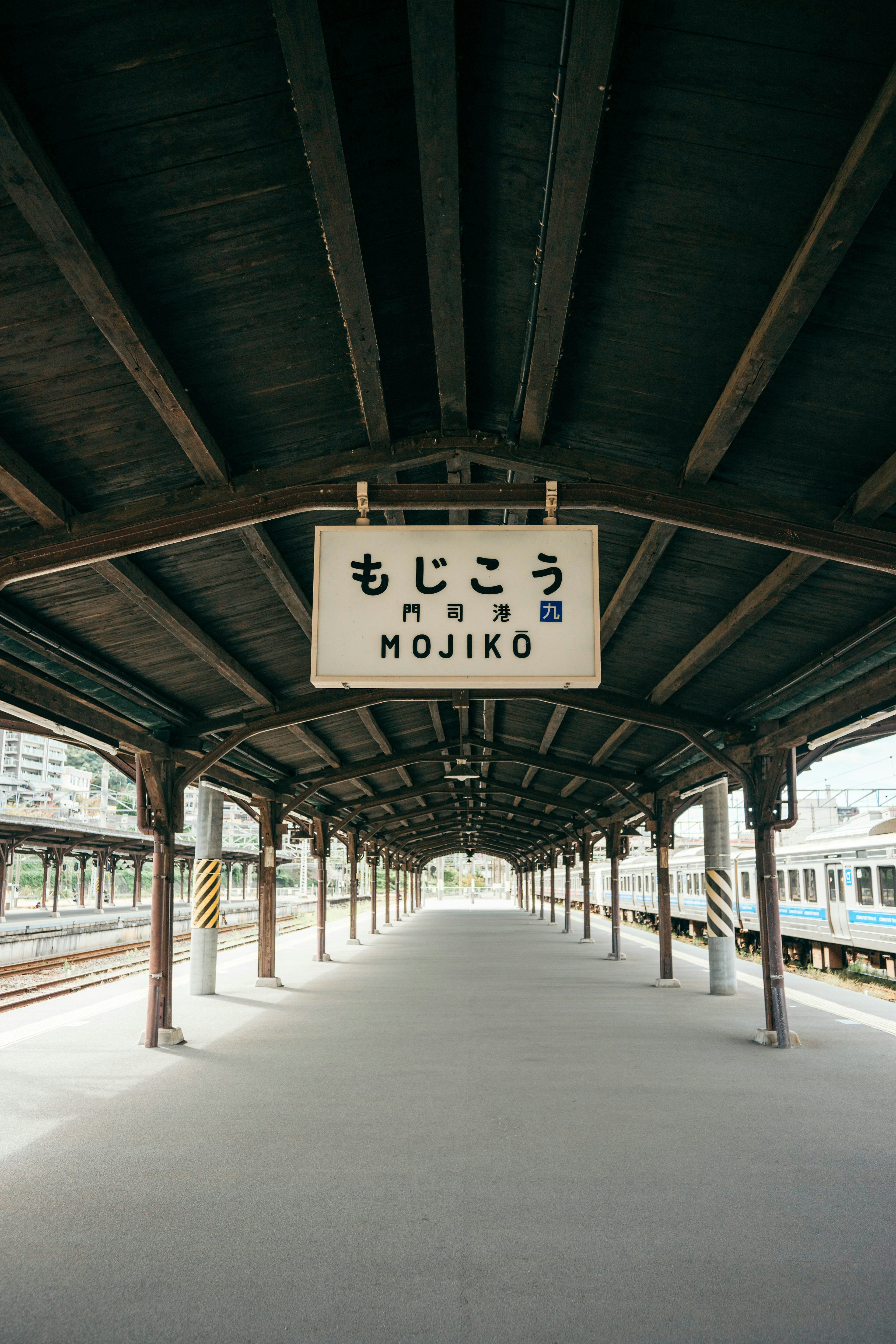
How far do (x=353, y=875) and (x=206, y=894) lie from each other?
10.0 m

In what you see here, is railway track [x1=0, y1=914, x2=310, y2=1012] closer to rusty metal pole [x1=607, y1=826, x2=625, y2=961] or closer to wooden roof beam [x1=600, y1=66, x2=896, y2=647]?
wooden roof beam [x1=600, y1=66, x2=896, y2=647]

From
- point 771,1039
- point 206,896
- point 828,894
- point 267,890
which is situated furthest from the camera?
point 828,894

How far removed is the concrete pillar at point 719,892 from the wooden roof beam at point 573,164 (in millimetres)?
9975

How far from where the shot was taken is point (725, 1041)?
9266 millimetres

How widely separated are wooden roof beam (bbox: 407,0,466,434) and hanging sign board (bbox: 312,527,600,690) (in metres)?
0.93

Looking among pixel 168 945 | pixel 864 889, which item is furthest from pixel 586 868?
pixel 168 945

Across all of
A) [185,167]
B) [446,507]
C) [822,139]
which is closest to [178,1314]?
[446,507]

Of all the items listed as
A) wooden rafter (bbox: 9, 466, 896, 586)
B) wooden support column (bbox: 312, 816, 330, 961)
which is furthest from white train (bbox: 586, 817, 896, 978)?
wooden rafter (bbox: 9, 466, 896, 586)

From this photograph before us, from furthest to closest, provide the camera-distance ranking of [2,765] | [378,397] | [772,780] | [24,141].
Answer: [2,765] → [772,780] → [378,397] → [24,141]

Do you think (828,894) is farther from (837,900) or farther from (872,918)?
(872,918)

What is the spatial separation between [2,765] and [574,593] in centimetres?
11724

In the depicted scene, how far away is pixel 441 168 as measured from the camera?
304 cm

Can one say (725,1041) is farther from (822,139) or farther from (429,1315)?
(822,139)

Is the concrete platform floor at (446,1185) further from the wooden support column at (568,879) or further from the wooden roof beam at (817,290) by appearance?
the wooden support column at (568,879)
